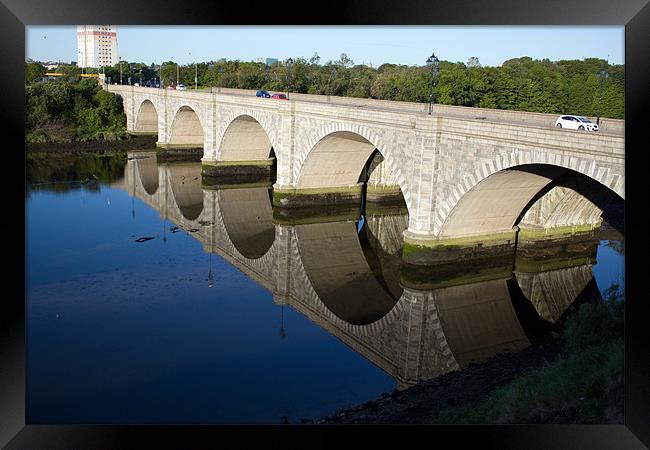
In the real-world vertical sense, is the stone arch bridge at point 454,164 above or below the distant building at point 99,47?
below

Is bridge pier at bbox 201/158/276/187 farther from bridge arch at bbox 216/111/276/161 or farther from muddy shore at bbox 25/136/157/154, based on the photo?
muddy shore at bbox 25/136/157/154

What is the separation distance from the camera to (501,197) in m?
27.2

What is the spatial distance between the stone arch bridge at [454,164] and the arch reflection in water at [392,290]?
5.91 feet

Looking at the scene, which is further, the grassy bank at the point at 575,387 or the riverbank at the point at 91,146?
the riverbank at the point at 91,146

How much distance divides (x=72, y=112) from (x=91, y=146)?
891 cm

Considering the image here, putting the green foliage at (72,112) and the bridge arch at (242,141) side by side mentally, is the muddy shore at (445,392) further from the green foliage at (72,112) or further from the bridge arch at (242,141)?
the green foliage at (72,112)

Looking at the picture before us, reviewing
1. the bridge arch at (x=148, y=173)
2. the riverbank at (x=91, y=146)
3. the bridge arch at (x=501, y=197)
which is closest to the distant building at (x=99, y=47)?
the riverbank at (x=91, y=146)

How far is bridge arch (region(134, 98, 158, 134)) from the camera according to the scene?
235 feet

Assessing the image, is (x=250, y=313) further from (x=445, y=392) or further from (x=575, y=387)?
(x=575, y=387)

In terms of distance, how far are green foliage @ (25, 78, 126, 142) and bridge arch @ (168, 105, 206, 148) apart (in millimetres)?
11242

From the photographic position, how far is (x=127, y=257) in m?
30.5

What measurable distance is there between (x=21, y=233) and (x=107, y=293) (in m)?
15.3
